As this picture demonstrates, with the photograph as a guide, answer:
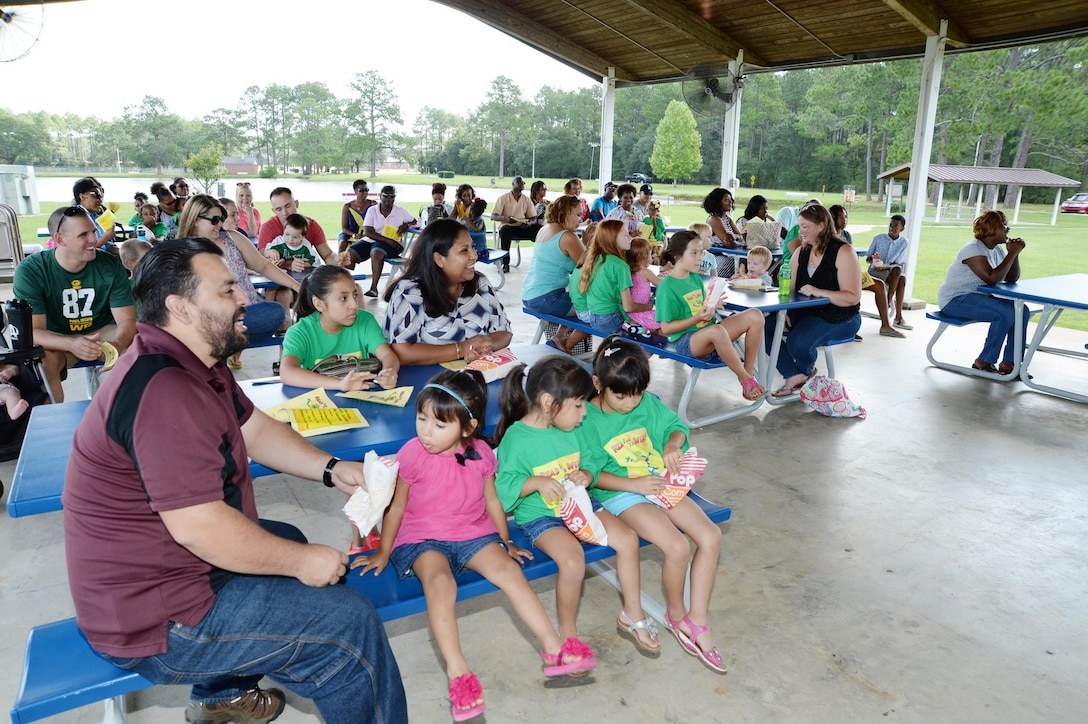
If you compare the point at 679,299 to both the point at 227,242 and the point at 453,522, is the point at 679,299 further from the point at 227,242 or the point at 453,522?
the point at 227,242

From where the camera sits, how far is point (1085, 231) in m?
20.7

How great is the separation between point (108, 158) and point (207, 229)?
11.8 metres

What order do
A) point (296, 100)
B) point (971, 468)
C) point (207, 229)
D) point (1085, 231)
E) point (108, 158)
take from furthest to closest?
point (1085, 231), point (296, 100), point (108, 158), point (207, 229), point (971, 468)

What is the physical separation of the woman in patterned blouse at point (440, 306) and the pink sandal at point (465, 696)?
1528 millimetres

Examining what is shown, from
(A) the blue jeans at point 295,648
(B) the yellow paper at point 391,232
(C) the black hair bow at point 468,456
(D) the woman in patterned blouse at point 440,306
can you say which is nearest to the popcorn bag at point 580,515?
(C) the black hair bow at point 468,456

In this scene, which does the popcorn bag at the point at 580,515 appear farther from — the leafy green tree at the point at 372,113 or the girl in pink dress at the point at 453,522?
the leafy green tree at the point at 372,113

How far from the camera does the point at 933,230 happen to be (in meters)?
20.6

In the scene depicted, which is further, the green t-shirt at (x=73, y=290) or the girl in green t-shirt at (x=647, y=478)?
the green t-shirt at (x=73, y=290)

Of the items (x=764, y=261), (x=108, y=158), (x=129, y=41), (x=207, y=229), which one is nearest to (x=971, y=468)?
(x=764, y=261)

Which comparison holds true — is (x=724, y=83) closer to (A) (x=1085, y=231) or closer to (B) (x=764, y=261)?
(B) (x=764, y=261)

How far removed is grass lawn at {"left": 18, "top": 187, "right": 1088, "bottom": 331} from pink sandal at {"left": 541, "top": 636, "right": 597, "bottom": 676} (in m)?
8.00

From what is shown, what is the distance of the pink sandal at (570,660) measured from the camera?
2.16 meters

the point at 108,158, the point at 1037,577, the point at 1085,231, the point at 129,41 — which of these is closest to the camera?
the point at 1037,577

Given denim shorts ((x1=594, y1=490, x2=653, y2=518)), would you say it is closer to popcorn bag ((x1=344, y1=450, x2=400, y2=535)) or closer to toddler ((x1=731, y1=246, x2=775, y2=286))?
popcorn bag ((x1=344, y1=450, x2=400, y2=535))
